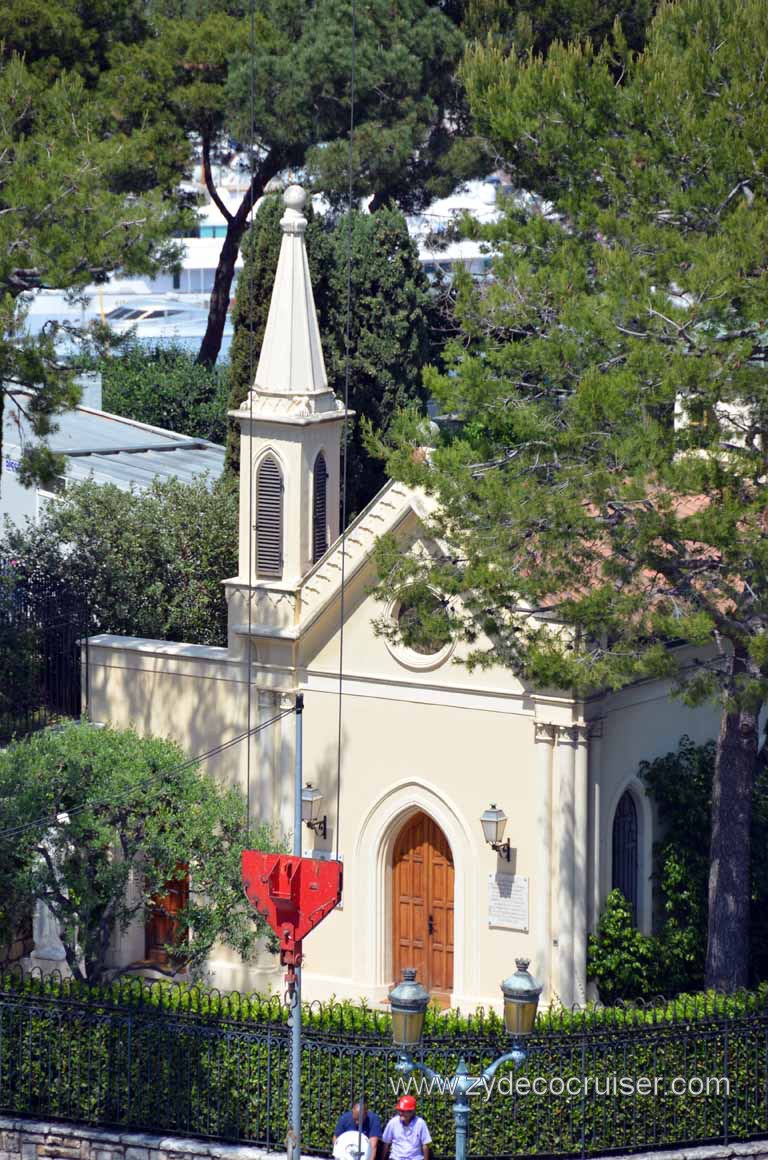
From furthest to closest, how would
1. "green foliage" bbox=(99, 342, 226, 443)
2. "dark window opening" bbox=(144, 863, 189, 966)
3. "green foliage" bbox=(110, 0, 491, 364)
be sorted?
"green foliage" bbox=(99, 342, 226, 443), "green foliage" bbox=(110, 0, 491, 364), "dark window opening" bbox=(144, 863, 189, 966)

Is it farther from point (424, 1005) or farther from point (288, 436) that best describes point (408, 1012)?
point (288, 436)

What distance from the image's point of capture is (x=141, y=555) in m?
31.2

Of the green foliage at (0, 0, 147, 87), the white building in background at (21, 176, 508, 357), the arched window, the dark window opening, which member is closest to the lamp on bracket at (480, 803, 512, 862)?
the arched window

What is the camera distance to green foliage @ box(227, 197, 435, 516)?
118ft

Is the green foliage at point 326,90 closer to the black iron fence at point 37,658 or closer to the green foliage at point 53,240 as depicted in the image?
the black iron fence at point 37,658

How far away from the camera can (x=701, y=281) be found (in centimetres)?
2020

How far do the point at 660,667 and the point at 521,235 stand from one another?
4.78 meters

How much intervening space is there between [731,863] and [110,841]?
22.4ft

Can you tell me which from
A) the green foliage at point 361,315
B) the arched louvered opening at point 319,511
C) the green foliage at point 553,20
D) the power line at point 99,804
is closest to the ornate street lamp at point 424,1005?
the power line at point 99,804

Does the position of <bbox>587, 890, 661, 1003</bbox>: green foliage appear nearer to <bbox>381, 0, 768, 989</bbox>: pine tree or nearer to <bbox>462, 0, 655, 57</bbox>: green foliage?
<bbox>381, 0, 768, 989</bbox>: pine tree

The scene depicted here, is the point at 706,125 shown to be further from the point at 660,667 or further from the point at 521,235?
the point at 660,667

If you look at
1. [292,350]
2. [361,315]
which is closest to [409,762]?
[292,350]

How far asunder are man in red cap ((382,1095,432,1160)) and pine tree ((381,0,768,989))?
14.6 feet

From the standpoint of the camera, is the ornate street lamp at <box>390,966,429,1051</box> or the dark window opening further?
the dark window opening
